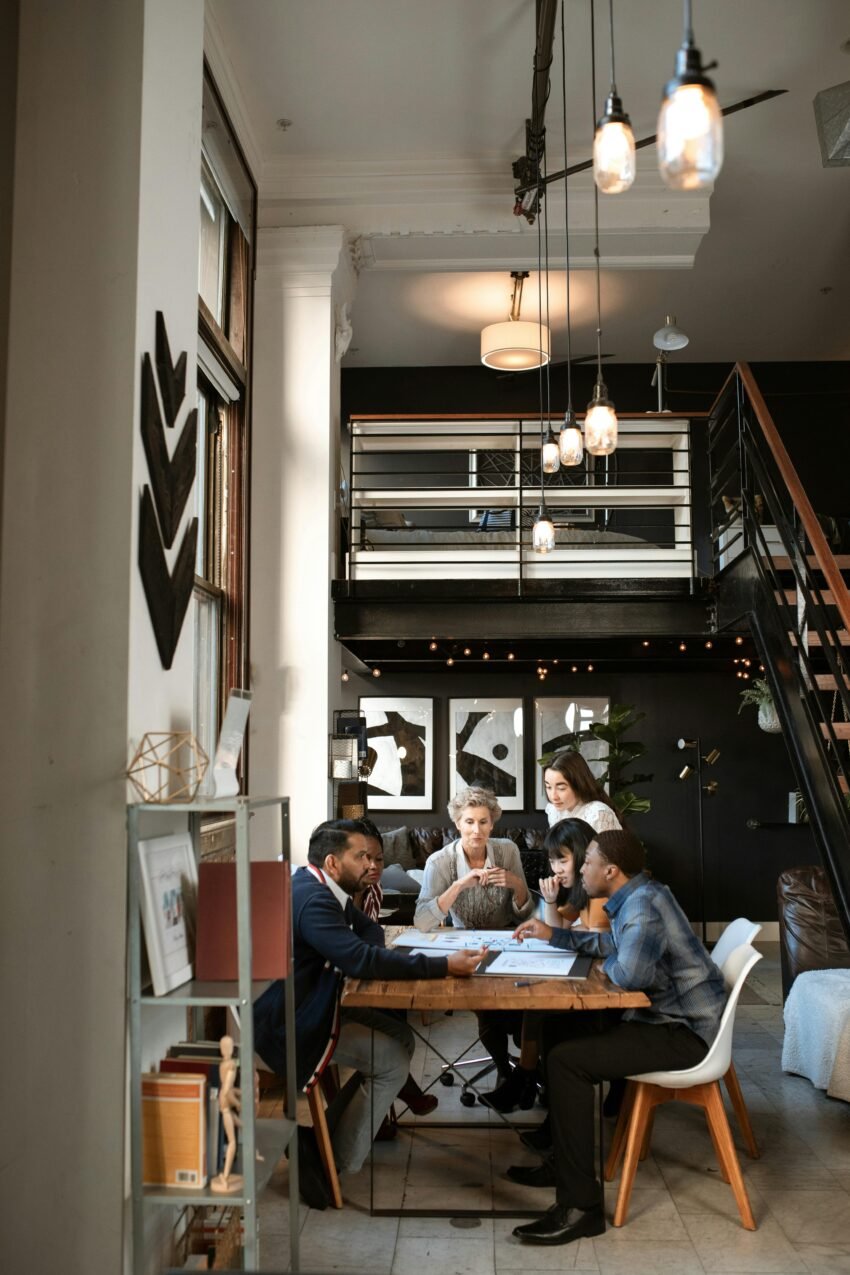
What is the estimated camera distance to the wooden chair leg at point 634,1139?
4.02 meters

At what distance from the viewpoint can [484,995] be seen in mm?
3879

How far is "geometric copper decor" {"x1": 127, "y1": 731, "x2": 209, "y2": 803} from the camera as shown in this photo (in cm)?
306

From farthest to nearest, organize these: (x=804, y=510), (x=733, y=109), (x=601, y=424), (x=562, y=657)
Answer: (x=562, y=657) → (x=733, y=109) → (x=804, y=510) → (x=601, y=424)

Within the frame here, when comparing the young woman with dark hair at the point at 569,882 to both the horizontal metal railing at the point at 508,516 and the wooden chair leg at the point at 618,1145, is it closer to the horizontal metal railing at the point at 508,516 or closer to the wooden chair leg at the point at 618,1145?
the wooden chair leg at the point at 618,1145

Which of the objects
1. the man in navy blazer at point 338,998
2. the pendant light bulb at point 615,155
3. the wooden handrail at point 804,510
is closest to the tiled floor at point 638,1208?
the man in navy blazer at point 338,998

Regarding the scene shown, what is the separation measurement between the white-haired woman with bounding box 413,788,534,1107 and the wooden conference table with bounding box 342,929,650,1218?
1.13 metres

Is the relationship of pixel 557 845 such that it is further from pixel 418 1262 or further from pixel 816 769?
pixel 418 1262

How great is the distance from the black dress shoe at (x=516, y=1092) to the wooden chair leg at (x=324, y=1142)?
1.08 metres

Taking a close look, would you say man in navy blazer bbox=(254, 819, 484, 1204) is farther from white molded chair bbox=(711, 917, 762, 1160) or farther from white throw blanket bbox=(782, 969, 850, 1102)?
white throw blanket bbox=(782, 969, 850, 1102)

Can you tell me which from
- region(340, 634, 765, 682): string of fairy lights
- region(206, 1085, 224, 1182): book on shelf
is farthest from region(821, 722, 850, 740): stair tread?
region(206, 1085, 224, 1182): book on shelf

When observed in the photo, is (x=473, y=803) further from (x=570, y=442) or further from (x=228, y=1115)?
(x=228, y=1115)

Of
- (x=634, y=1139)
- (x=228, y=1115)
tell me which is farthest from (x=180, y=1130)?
(x=634, y=1139)

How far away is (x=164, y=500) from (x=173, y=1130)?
68.0 inches

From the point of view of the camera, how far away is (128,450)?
10.1ft
